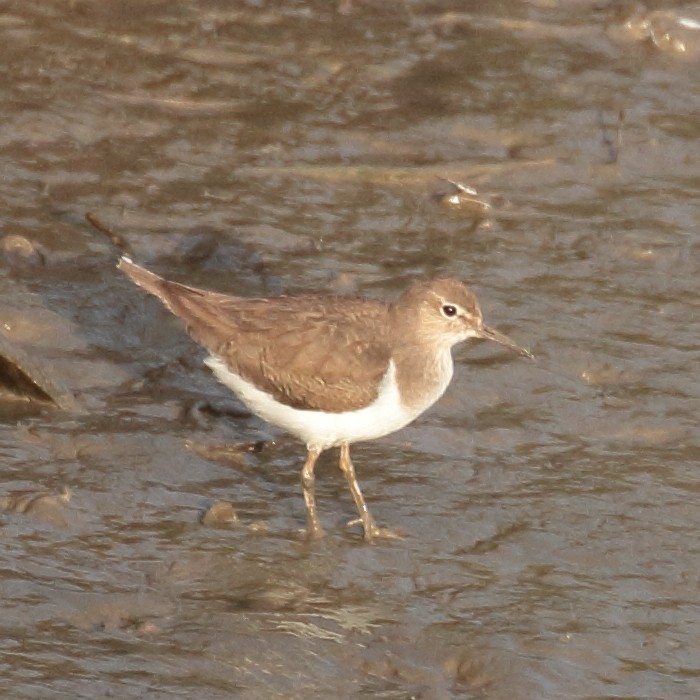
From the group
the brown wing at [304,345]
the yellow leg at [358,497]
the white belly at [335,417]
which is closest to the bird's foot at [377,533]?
the yellow leg at [358,497]

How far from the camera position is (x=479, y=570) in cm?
736

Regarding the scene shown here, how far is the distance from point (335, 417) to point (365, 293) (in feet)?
5.61

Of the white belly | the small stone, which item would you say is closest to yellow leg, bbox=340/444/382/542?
the white belly

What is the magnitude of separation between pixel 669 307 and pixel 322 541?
2803 mm

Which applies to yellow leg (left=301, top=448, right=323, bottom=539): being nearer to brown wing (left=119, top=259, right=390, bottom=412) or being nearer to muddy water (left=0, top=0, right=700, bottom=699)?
muddy water (left=0, top=0, right=700, bottom=699)

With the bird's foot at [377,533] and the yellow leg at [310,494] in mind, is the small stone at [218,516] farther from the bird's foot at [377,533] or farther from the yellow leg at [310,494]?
the bird's foot at [377,533]

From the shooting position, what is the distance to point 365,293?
9.25 m

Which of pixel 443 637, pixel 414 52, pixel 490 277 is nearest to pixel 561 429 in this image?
pixel 490 277

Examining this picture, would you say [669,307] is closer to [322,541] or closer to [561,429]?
[561,429]

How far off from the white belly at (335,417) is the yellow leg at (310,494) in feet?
0.21

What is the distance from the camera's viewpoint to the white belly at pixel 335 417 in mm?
7633

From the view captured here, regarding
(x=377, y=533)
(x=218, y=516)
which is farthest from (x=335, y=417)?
(x=218, y=516)

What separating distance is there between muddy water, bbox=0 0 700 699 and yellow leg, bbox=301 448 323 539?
0.29 ft

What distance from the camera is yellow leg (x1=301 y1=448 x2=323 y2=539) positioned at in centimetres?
757
